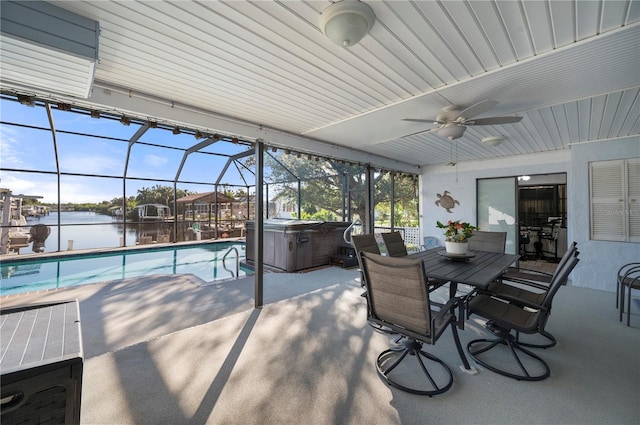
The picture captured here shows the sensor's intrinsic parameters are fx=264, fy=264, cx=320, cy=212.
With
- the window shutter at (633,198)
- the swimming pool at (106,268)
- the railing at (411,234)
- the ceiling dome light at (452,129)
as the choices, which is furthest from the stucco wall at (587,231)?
the swimming pool at (106,268)

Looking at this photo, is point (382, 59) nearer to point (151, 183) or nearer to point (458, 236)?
point (458, 236)

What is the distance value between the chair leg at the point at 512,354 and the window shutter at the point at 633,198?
12.1 ft

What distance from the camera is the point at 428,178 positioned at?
732 cm

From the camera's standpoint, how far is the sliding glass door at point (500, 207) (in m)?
5.97

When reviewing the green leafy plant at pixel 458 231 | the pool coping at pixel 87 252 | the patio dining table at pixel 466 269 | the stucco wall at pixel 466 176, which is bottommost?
the pool coping at pixel 87 252

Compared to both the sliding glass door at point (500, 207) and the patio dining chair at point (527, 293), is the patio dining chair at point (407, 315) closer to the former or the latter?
the patio dining chair at point (527, 293)

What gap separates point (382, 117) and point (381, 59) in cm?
130

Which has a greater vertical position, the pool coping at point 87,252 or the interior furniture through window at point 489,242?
the interior furniture through window at point 489,242

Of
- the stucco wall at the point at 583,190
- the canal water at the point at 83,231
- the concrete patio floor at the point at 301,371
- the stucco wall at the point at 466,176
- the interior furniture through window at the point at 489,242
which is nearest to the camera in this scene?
the concrete patio floor at the point at 301,371

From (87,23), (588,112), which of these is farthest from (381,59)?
(588,112)

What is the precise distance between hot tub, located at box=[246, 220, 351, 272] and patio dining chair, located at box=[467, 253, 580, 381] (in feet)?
12.3

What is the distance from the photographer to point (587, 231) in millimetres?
4613

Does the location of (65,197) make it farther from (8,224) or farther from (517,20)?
(517,20)

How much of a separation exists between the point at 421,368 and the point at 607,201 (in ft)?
15.9
